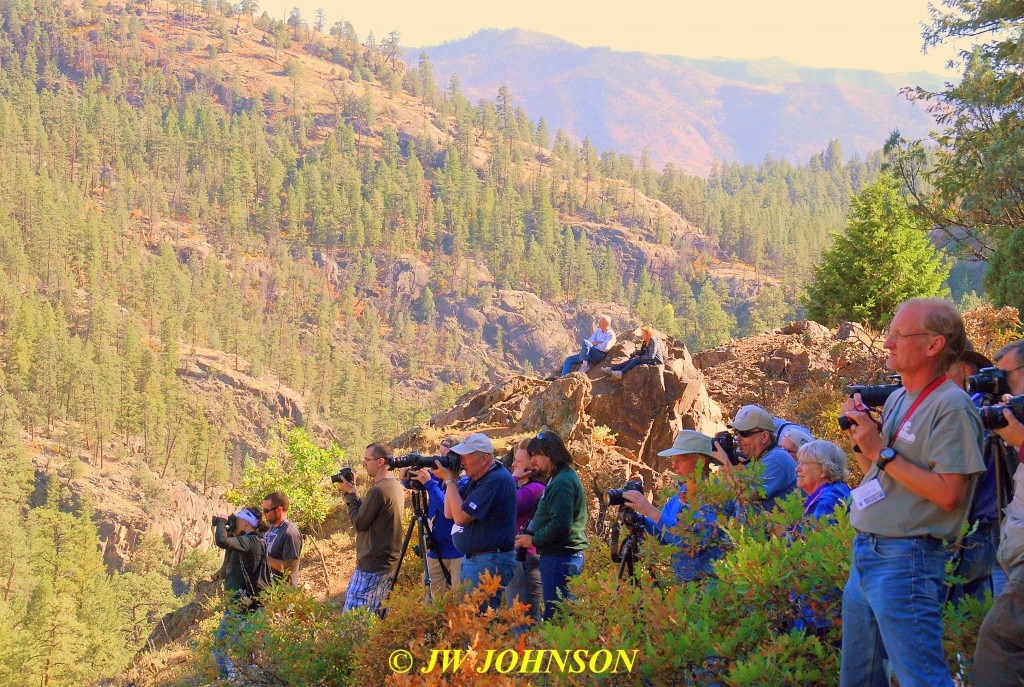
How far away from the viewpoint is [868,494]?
2795 millimetres

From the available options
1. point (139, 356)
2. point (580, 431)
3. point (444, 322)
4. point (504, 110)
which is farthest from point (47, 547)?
point (504, 110)

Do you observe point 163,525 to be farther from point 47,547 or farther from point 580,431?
point 580,431

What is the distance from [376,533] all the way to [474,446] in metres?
1.44

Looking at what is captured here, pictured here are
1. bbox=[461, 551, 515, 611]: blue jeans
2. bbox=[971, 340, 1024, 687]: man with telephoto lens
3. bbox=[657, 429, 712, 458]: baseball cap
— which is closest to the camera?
bbox=[971, 340, 1024, 687]: man with telephoto lens

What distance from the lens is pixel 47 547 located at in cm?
5119

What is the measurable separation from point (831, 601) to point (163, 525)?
68848 millimetres

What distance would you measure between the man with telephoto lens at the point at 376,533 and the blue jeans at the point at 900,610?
3.73 meters

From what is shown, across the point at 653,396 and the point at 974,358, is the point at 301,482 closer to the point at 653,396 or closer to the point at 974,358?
the point at 653,396

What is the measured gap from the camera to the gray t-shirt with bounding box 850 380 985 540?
8.62 feet

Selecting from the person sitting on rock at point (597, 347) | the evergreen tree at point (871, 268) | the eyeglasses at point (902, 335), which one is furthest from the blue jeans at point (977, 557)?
the evergreen tree at point (871, 268)

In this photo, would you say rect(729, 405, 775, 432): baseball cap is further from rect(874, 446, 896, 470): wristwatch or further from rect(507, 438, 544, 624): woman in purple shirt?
rect(874, 446, 896, 470): wristwatch

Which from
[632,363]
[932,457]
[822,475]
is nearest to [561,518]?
[822,475]

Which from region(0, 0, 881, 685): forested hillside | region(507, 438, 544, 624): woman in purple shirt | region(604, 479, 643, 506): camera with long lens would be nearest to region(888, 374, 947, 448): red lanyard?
region(604, 479, 643, 506): camera with long lens

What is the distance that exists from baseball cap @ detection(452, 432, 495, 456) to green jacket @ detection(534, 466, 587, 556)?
419 millimetres
